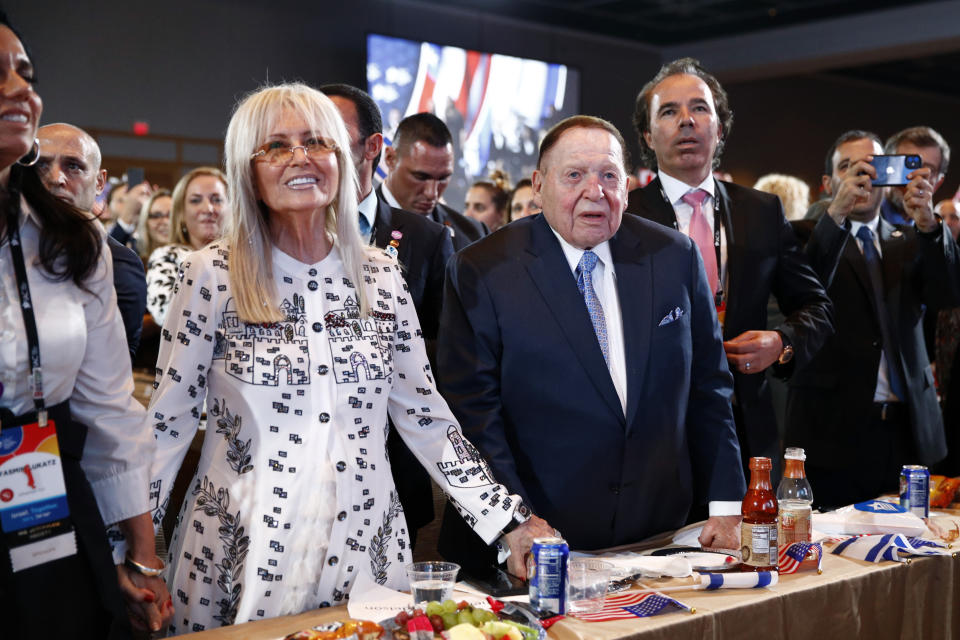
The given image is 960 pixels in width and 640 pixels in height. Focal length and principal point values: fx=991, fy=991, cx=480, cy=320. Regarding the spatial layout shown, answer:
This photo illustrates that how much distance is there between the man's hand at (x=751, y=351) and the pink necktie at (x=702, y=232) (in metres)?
0.22

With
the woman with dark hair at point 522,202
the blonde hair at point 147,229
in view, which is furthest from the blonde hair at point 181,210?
the woman with dark hair at point 522,202

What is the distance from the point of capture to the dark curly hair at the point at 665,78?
10.1 ft

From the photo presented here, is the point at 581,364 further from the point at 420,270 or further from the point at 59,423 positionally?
the point at 59,423

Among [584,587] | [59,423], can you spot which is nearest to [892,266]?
[584,587]

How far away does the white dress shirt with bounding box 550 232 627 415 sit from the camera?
91.8 inches

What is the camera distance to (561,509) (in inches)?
90.5

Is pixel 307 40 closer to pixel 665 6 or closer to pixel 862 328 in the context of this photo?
pixel 665 6

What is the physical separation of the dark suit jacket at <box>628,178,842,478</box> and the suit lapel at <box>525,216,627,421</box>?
1.96 ft

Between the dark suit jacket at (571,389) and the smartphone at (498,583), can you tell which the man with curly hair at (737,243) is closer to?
the dark suit jacket at (571,389)

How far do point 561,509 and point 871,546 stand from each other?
0.70 meters

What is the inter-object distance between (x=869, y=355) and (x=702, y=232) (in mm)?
1060

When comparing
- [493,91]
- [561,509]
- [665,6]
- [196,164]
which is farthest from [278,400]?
[665,6]

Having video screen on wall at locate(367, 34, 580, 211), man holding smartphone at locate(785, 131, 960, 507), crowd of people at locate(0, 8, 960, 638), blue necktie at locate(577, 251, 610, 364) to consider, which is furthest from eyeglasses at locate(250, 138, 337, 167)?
video screen on wall at locate(367, 34, 580, 211)

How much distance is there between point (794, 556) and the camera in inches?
83.7
